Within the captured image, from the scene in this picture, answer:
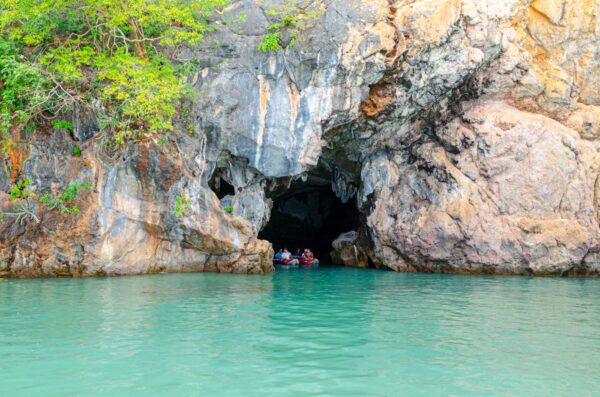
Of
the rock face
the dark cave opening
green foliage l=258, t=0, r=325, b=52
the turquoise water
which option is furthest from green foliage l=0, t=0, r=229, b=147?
the turquoise water

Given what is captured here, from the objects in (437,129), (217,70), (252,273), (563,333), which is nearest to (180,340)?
(563,333)

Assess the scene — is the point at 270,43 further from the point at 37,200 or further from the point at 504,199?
the point at 504,199

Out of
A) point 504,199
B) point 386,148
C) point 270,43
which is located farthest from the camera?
point 386,148

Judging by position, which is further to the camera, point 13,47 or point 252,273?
point 252,273

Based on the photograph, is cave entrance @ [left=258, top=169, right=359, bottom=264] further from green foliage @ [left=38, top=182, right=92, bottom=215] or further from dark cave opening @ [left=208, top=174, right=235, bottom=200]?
green foliage @ [left=38, top=182, right=92, bottom=215]

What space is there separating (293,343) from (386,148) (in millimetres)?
14061

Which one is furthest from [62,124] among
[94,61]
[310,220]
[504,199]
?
[310,220]

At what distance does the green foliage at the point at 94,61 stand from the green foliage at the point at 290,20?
1.64 m

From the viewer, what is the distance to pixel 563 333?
22.7ft

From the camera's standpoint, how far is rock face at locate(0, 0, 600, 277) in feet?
48.4

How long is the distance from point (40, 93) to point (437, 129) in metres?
12.4

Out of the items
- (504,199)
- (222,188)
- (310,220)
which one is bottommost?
(310,220)

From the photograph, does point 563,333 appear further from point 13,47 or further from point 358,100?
point 13,47

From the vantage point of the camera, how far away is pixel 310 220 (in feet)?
97.0
